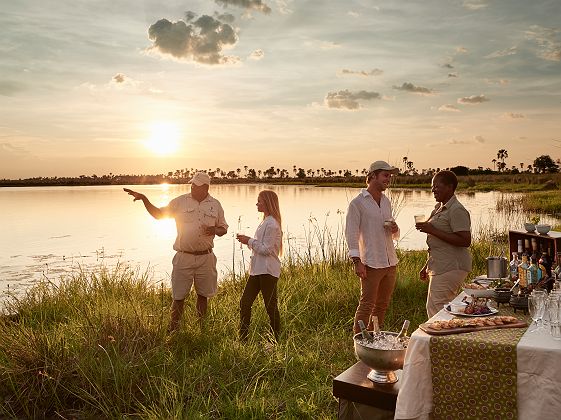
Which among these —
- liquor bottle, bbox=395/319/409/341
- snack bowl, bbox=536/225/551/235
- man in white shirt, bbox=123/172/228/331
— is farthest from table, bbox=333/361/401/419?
man in white shirt, bbox=123/172/228/331

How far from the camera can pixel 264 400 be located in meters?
4.19

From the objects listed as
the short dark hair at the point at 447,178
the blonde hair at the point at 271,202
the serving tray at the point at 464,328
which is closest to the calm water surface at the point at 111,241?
the blonde hair at the point at 271,202

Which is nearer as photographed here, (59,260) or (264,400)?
(264,400)

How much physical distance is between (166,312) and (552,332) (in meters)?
4.60

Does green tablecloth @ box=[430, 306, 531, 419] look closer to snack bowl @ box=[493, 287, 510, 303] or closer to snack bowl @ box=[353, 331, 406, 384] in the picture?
snack bowl @ box=[353, 331, 406, 384]

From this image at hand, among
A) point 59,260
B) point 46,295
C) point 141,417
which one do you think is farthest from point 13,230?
point 141,417

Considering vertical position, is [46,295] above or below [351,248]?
below

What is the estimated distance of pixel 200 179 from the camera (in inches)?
240

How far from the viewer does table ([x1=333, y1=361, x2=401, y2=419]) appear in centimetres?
329

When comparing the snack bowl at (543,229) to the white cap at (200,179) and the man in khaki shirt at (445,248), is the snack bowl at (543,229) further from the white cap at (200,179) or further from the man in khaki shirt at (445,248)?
the white cap at (200,179)

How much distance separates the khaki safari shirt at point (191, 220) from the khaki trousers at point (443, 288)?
9.00 feet

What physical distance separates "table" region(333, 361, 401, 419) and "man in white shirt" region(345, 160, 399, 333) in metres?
1.73

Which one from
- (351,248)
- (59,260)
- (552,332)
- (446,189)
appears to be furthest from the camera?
(59,260)

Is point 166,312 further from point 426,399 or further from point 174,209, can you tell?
point 426,399
